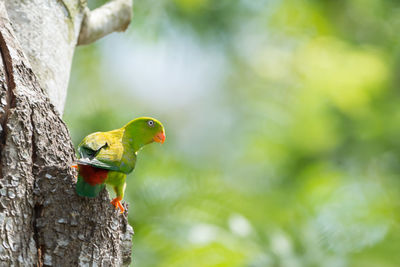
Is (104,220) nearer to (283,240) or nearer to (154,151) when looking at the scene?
(154,151)

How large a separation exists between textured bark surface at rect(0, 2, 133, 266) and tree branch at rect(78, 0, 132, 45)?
0.72 m

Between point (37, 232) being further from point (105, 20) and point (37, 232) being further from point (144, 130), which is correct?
point (105, 20)

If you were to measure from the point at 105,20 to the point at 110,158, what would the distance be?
1.03 meters

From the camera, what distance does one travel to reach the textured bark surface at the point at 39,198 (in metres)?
1.44

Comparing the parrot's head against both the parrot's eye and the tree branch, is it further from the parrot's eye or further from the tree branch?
the tree branch

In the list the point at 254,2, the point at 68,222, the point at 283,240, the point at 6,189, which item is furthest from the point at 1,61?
the point at 254,2

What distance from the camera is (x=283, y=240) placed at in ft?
15.7

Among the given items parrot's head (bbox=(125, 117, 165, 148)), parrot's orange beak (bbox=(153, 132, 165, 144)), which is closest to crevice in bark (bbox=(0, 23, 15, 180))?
parrot's head (bbox=(125, 117, 165, 148))

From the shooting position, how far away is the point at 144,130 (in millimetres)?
1884

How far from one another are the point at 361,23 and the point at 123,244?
21.4ft

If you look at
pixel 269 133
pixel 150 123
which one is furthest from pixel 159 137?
pixel 269 133

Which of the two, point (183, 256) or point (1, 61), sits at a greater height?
point (183, 256)

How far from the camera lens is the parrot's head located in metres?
1.85

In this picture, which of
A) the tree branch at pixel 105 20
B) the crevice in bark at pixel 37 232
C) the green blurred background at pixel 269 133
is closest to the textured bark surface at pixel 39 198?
the crevice in bark at pixel 37 232
